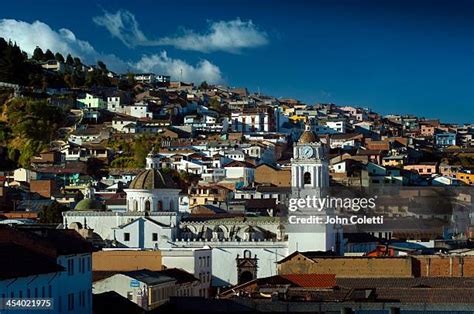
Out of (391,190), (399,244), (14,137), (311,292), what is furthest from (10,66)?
(311,292)

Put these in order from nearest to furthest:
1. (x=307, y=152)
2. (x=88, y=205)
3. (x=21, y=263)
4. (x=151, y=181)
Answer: (x=21, y=263)
(x=307, y=152)
(x=151, y=181)
(x=88, y=205)

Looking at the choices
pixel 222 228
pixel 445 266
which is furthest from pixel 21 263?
pixel 222 228

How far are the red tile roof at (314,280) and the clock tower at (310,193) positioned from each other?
12059 mm

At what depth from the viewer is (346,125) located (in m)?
134

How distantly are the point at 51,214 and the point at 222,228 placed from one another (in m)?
11.6

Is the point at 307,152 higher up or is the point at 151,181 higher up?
the point at 307,152

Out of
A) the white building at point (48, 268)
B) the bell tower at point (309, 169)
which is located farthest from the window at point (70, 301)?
the bell tower at point (309, 169)

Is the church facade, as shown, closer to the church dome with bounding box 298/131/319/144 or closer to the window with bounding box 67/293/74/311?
the church dome with bounding box 298/131/319/144

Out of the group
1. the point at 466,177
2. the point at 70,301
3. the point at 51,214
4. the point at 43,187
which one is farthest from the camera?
the point at 466,177

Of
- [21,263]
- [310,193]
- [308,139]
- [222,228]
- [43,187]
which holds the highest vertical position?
[308,139]

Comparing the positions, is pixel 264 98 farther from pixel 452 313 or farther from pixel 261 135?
pixel 452 313

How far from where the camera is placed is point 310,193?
59625mm

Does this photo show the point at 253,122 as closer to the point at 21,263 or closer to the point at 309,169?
the point at 309,169

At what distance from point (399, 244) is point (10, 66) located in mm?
63532
